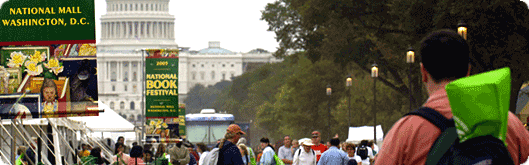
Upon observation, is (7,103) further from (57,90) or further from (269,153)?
(269,153)

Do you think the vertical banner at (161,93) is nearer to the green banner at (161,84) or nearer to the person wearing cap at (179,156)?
the green banner at (161,84)

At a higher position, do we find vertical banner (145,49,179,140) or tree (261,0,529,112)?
tree (261,0,529,112)

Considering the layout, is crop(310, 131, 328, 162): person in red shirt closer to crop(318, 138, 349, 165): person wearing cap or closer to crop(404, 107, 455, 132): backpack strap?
crop(318, 138, 349, 165): person wearing cap

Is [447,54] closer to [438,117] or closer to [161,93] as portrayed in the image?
[438,117]

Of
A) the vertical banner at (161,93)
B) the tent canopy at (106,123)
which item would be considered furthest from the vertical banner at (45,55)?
the tent canopy at (106,123)

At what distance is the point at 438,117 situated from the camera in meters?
3.08

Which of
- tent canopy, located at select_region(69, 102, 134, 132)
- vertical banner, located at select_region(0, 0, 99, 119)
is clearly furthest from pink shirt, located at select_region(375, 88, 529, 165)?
tent canopy, located at select_region(69, 102, 134, 132)

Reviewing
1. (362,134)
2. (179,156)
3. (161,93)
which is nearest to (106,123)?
(161,93)

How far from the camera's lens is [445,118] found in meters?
3.07

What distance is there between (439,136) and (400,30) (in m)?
30.8

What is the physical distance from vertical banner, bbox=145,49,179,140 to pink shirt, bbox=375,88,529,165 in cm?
2660

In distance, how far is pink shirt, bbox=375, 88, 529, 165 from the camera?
307 cm

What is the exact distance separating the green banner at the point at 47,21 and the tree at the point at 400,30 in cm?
1802

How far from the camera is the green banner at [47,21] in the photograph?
9.62m
